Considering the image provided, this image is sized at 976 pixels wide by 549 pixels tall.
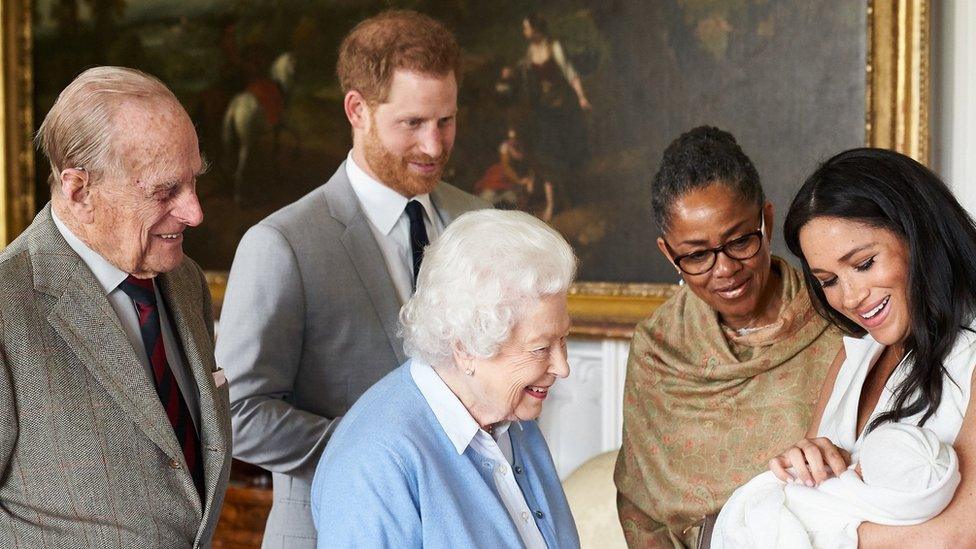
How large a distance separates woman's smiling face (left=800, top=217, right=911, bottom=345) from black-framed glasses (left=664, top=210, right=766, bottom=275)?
1.69ft

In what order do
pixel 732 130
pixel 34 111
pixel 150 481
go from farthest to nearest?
pixel 34 111
pixel 732 130
pixel 150 481

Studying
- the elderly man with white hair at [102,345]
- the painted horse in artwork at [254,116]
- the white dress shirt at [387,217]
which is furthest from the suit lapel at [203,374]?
the painted horse in artwork at [254,116]

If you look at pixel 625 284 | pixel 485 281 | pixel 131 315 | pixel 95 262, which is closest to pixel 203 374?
pixel 131 315

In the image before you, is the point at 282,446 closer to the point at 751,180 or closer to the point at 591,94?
the point at 751,180

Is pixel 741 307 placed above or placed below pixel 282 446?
above

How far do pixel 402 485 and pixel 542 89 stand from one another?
3.08 meters

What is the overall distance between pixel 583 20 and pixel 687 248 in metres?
2.06

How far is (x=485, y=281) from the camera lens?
237 centimetres

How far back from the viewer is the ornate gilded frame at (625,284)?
408 cm

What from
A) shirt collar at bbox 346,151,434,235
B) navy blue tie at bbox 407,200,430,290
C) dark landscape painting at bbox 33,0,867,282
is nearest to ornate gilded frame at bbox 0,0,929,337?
dark landscape painting at bbox 33,0,867,282

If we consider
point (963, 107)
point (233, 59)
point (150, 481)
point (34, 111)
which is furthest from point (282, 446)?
point (34, 111)

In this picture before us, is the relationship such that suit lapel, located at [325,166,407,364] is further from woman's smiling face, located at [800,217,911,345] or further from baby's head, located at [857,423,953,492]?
baby's head, located at [857,423,953,492]

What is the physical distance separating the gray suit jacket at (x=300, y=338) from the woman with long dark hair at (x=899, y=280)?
4.38 feet

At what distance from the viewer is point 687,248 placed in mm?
3086
